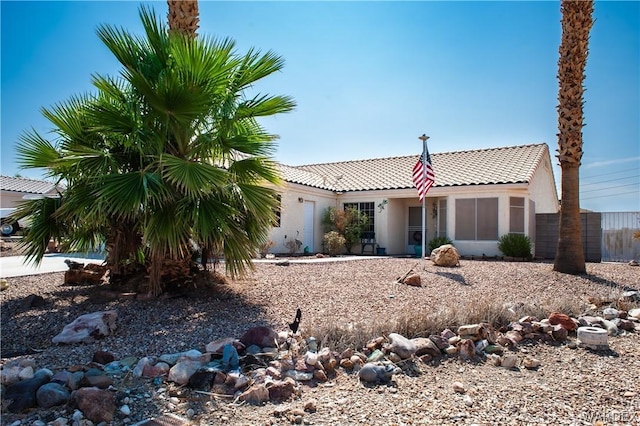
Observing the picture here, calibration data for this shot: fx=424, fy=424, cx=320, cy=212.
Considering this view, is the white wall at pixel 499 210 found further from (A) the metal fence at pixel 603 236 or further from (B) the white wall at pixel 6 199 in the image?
(B) the white wall at pixel 6 199

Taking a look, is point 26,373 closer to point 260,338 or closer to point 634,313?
point 260,338

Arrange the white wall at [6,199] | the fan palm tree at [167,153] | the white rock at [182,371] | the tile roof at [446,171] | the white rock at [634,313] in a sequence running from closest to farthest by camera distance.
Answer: the white rock at [182,371] < the fan palm tree at [167,153] < the white rock at [634,313] < the tile roof at [446,171] < the white wall at [6,199]

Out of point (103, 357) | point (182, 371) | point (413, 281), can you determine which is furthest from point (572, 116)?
point (103, 357)

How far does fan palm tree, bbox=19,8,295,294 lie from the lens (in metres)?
6.23

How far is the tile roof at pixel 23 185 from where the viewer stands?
2520 centimetres

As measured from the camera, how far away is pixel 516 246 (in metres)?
16.1

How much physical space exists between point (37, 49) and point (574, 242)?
13320mm

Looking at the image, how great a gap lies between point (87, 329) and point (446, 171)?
17826 mm

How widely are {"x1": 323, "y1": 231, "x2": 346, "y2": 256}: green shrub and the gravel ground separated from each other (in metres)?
8.05

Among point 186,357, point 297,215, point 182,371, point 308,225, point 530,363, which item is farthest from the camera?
point 308,225

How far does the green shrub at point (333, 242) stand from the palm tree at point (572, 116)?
27.9 feet

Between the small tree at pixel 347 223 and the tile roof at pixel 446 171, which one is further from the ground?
the tile roof at pixel 446 171

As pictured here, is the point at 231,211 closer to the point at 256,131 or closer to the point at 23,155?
the point at 256,131

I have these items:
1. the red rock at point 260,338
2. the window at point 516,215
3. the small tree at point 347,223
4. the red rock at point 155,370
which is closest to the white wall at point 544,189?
the window at point 516,215
